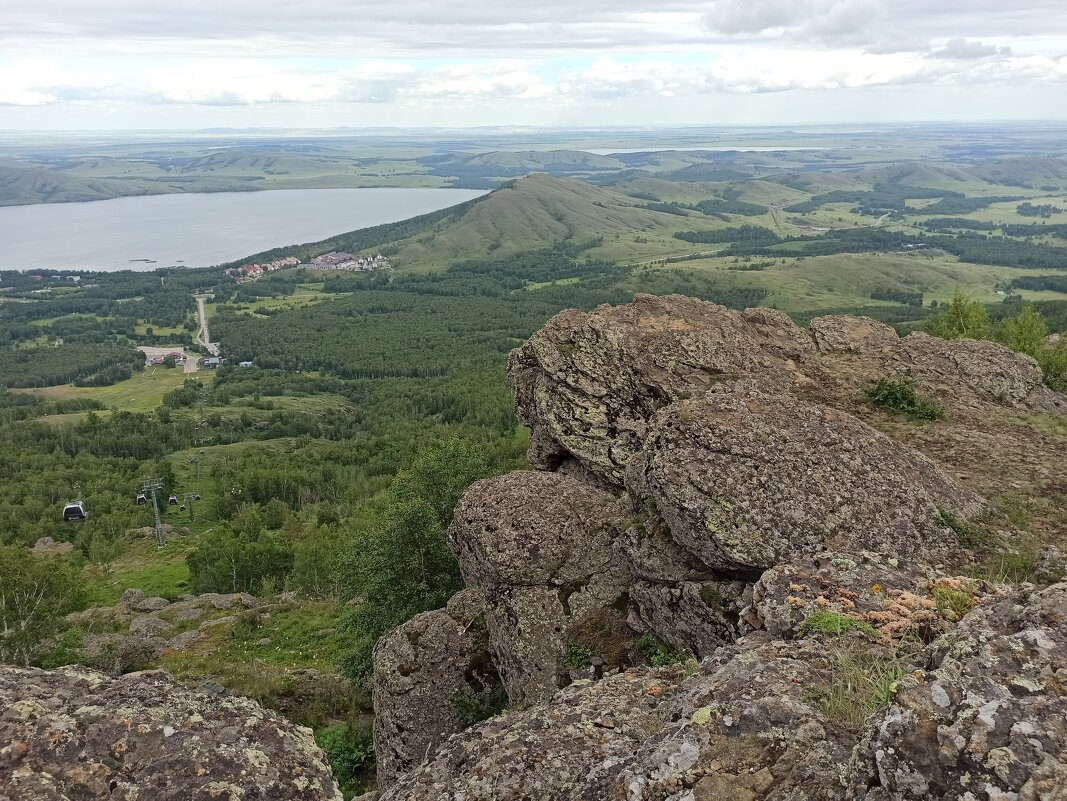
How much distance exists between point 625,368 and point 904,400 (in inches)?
436

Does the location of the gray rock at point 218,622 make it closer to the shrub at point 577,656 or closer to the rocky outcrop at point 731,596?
the rocky outcrop at point 731,596

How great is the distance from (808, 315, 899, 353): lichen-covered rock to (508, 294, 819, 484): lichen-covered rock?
1.12 m

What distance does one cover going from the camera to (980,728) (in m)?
7.17

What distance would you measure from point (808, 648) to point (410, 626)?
18686mm

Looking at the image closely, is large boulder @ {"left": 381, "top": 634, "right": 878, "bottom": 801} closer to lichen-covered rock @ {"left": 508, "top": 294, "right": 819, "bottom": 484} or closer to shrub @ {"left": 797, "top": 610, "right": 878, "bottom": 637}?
shrub @ {"left": 797, "top": 610, "right": 878, "bottom": 637}

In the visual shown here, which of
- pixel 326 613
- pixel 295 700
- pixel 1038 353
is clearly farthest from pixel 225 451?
pixel 1038 353

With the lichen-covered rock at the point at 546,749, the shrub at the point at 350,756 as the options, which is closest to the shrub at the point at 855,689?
the lichen-covered rock at the point at 546,749

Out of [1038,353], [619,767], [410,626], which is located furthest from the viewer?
[1038,353]

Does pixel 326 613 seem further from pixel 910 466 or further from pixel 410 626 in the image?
pixel 910 466

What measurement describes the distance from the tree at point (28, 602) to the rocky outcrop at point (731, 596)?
86.3 ft

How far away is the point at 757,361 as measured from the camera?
94.7ft

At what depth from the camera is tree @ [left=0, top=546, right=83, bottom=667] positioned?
37.9m

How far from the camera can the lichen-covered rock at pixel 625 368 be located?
27.9 meters

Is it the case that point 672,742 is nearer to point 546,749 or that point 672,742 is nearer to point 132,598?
point 546,749
